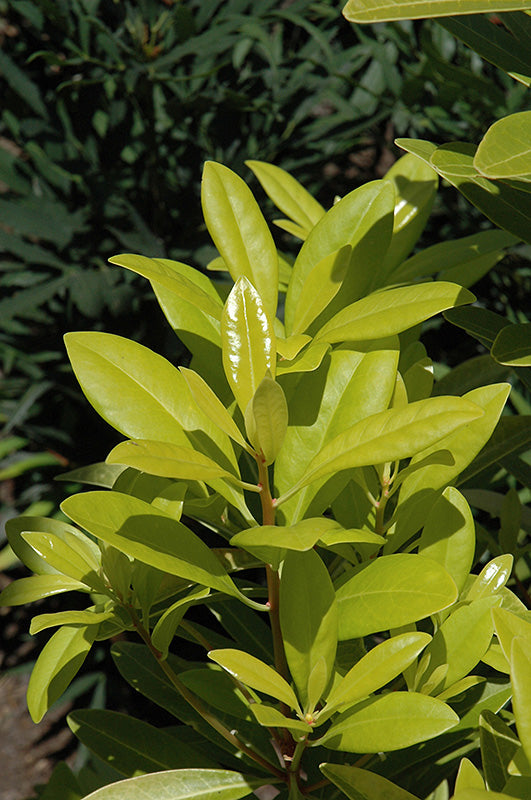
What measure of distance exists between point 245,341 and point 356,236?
11 centimetres

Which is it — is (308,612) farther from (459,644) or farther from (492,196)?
(492,196)

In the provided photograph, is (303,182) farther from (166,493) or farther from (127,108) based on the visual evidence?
(166,493)

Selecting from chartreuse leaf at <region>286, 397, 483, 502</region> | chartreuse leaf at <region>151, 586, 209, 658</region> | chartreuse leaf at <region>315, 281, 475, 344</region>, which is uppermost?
chartreuse leaf at <region>315, 281, 475, 344</region>

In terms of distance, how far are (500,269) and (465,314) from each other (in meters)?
0.93

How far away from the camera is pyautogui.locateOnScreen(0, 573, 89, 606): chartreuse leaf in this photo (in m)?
0.35

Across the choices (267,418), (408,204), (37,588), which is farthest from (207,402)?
(408,204)

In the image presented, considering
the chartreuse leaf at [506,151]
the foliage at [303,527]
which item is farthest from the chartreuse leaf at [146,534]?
the chartreuse leaf at [506,151]

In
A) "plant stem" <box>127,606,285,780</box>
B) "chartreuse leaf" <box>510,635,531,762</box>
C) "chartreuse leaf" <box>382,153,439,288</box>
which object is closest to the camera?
"chartreuse leaf" <box>510,635,531,762</box>

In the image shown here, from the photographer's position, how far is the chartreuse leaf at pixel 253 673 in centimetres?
31

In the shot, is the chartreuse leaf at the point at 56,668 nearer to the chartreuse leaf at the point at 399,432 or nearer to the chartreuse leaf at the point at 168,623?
the chartreuse leaf at the point at 168,623

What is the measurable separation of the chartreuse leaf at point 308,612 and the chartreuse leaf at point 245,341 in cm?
8

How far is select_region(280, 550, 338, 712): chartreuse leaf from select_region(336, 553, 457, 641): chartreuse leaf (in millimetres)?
11

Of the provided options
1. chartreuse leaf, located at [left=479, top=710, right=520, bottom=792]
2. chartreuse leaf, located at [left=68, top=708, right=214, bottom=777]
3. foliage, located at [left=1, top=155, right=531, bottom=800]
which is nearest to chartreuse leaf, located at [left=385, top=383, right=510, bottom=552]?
foliage, located at [left=1, top=155, right=531, bottom=800]

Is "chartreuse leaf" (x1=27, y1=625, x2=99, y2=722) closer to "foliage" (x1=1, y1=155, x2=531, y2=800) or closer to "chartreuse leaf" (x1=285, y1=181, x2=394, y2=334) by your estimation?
"foliage" (x1=1, y1=155, x2=531, y2=800)
